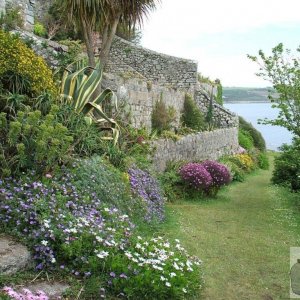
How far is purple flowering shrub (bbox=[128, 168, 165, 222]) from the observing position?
739cm

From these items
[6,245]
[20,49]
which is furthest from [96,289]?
[20,49]

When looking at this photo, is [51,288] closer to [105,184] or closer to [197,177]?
[105,184]

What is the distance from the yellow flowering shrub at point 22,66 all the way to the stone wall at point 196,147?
136 inches

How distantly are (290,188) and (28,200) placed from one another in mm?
9920

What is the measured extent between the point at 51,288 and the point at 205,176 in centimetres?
651

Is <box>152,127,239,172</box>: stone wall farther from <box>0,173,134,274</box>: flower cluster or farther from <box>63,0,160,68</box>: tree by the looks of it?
<box>0,173,134,274</box>: flower cluster

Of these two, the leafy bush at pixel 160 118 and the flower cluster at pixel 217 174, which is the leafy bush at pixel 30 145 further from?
the leafy bush at pixel 160 118

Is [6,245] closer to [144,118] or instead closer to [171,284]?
[171,284]

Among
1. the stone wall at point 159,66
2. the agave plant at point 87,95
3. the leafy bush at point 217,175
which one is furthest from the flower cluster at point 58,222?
the stone wall at point 159,66

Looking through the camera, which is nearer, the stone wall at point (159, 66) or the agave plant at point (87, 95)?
the agave plant at point (87, 95)

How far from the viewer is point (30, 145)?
5.81 m

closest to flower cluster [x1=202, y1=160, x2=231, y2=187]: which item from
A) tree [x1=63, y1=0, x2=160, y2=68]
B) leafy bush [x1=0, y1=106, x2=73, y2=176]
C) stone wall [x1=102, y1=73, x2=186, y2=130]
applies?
stone wall [x1=102, y1=73, x2=186, y2=130]

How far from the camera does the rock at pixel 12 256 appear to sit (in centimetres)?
405

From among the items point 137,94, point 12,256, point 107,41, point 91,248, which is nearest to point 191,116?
point 137,94
